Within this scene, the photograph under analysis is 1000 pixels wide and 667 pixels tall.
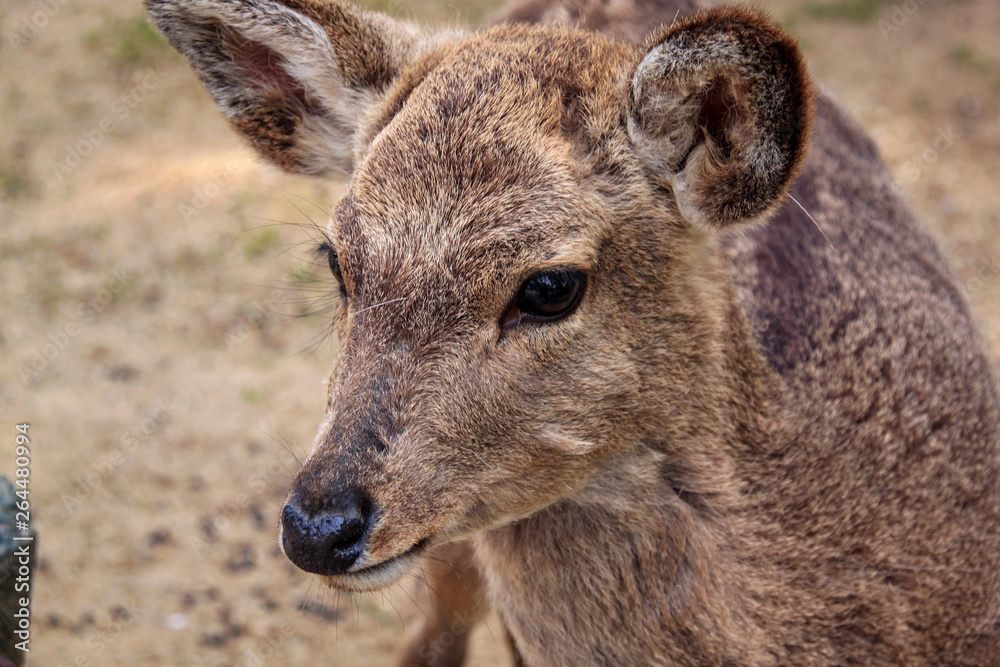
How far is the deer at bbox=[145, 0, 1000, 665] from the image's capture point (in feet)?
8.82

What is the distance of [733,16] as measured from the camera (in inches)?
98.8

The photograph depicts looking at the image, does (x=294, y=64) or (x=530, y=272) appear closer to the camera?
(x=530, y=272)

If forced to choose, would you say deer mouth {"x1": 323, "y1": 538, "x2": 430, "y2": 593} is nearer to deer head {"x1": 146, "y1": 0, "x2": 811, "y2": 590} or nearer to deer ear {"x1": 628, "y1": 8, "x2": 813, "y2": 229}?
deer head {"x1": 146, "y1": 0, "x2": 811, "y2": 590}

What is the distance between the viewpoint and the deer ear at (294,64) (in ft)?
10.7

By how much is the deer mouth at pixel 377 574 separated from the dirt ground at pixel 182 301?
131 centimetres

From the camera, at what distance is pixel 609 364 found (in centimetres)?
282

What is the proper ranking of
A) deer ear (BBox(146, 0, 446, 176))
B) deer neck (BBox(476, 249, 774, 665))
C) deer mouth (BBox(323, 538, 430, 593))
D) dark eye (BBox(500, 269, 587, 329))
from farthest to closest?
1. deer ear (BBox(146, 0, 446, 176))
2. deer neck (BBox(476, 249, 774, 665))
3. dark eye (BBox(500, 269, 587, 329))
4. deer mouth (BBox(323, 538, 430, 593))

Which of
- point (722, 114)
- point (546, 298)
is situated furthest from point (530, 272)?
point (722, 114)

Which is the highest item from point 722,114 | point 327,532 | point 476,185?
point 722,114

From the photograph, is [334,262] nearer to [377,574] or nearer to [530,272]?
[530,272]

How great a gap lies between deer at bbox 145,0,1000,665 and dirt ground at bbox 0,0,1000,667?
107cm

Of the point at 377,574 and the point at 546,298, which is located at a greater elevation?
the point at 546,298

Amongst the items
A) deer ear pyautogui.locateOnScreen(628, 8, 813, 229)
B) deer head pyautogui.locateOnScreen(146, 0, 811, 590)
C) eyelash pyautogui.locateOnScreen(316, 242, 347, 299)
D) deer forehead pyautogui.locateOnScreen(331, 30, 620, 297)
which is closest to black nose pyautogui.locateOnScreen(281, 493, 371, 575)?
deer head pyautogui.locateOnScreen(146, 0, 811, 590)

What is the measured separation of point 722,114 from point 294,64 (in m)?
1.59
